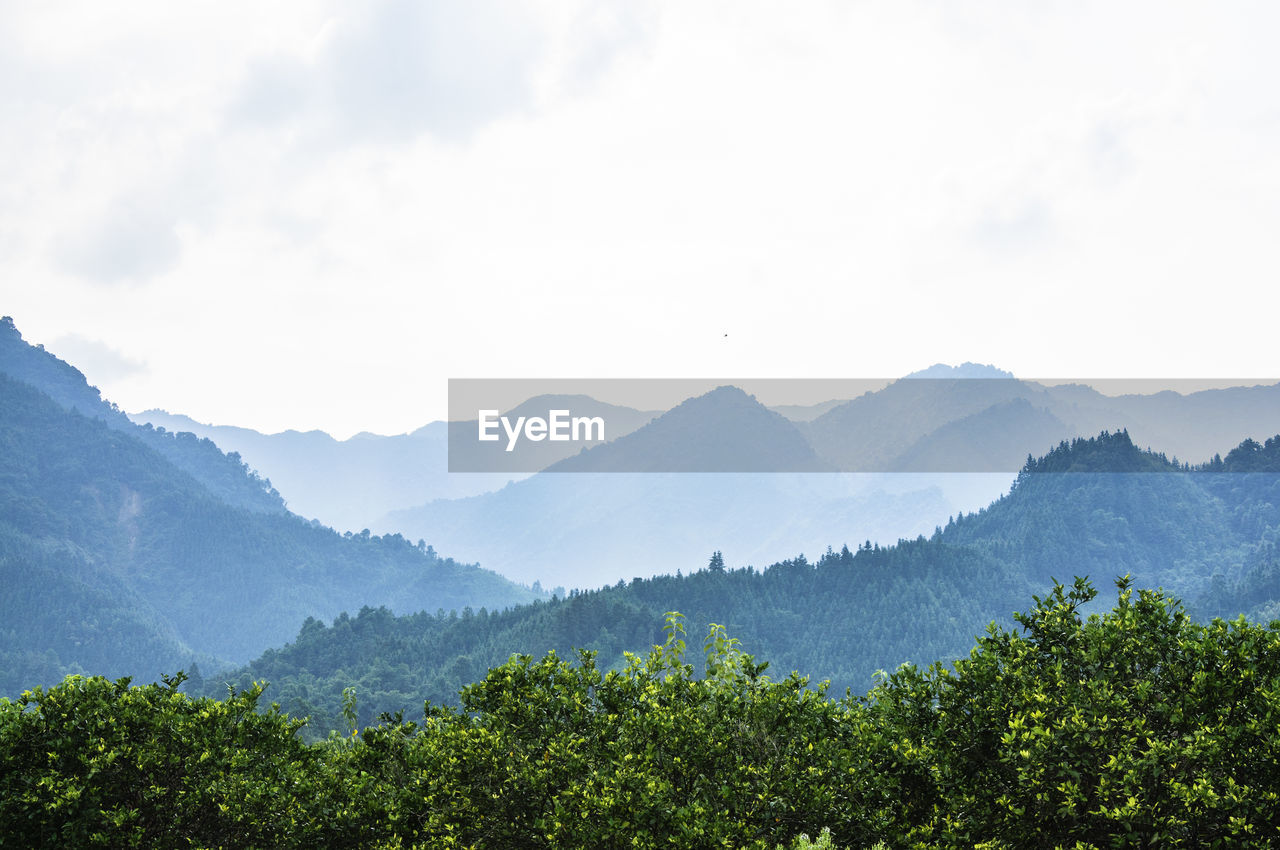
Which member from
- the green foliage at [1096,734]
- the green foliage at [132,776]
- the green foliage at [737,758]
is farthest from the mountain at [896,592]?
the green foliage at [1096,734]

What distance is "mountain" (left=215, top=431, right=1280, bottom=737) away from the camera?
142m

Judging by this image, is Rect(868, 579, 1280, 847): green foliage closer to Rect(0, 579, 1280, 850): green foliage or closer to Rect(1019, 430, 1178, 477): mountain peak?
Rect(0, 579, 1280, 850): green foliage

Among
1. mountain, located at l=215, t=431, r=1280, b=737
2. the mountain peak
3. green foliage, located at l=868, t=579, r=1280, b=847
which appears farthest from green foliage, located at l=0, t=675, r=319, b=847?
the mountain peak

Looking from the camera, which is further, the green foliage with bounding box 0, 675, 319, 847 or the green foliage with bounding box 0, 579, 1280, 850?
the green foliage with bounding box 0, 675, 319, 847

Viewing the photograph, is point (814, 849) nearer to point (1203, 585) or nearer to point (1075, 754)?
point (1075, 754)

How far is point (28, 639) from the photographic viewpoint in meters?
179

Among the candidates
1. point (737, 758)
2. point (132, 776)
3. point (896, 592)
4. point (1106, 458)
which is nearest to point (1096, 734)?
point (737, 758)

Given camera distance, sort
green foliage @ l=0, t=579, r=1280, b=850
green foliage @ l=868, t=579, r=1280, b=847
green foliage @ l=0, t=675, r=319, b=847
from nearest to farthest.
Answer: green foliage @ l=868, t=579, r=1280, b=847 < green foliage @ l=0, t=579, r=1280, b=850 < green foliage @ l=0, t=675, r=319, b=847

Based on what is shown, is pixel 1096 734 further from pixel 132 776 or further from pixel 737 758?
pixel 132 776

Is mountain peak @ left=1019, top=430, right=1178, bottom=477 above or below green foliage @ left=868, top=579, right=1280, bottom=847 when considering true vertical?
below

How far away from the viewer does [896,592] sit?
159m

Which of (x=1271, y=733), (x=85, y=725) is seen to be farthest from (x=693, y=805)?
(x=85, y=725)

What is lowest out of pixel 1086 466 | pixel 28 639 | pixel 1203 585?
pixel 28 639

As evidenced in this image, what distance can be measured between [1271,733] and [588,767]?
4735mm
